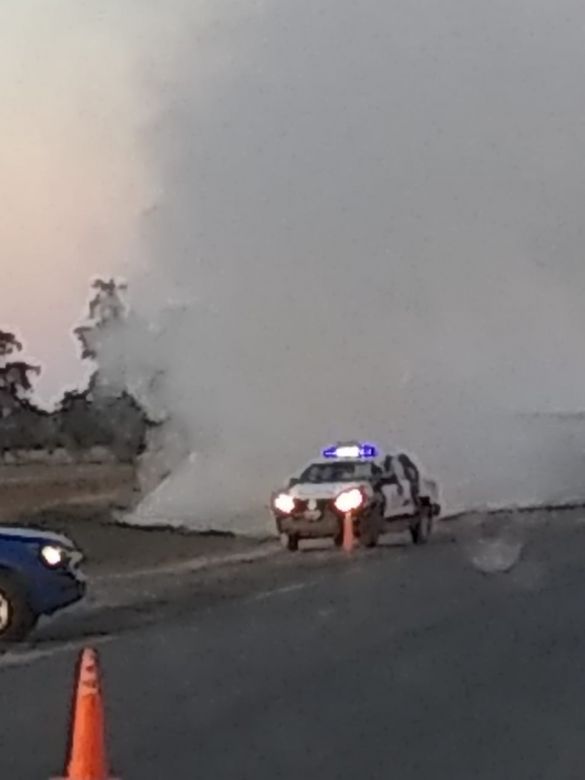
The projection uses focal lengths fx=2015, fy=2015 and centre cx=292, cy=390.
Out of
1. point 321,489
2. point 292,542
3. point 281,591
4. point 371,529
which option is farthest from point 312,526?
point 281,591

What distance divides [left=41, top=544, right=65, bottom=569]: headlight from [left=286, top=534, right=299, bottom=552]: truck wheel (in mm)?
12743

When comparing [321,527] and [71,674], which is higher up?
[321,527]

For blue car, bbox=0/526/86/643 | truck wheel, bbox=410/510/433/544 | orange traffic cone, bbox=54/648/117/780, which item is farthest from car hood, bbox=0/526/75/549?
truck wheel, bbox=410/510/433/544

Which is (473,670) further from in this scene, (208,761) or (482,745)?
(208,761)

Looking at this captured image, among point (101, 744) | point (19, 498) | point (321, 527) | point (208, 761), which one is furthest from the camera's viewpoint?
point (19, 498)

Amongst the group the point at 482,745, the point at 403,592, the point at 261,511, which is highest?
the point at 261,511

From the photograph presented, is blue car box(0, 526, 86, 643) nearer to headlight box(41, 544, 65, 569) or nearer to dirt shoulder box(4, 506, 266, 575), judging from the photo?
headlight box(41, 544, 65, 569)

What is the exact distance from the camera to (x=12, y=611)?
1581 centimetres

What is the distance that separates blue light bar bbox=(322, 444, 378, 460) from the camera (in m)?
29.6

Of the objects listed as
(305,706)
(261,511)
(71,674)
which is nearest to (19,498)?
(261,511)

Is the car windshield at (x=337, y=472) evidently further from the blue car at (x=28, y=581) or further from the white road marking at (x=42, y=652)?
the blue car at (x=28, y=581)

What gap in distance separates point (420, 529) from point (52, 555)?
13.8 m

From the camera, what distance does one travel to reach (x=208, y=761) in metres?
9.72

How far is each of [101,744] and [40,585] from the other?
26.4 feet
